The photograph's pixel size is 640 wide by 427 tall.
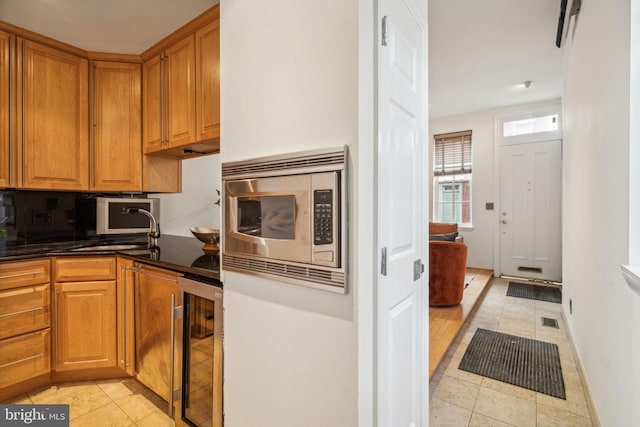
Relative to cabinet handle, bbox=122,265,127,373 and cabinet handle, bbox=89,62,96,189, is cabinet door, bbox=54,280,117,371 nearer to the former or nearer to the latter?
cabinet handle, bbox=122,265,127,373

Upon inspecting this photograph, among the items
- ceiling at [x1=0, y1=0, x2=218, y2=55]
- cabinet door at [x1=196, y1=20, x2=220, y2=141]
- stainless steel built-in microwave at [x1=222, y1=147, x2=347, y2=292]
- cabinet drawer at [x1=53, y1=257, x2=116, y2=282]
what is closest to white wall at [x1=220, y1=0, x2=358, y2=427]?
stainless steel built-in microwave at [x1=222, y1=147, x2=347, y2=292]

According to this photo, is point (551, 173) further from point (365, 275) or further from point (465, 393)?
point (365, 275)

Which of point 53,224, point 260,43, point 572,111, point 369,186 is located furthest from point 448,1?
point 53,224

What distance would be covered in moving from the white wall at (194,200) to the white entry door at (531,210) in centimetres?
456

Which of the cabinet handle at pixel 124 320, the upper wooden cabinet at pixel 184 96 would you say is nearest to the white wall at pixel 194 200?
the upper wooden cabinet at pixel 184 96

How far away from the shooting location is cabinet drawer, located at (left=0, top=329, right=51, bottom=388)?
193 centimetres

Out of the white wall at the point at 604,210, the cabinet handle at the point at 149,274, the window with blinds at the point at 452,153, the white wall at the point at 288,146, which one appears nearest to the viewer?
the white wall at the point at 288,146

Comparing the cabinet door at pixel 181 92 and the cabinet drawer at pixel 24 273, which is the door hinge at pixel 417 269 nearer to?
the cabinet door at pixel 181 92

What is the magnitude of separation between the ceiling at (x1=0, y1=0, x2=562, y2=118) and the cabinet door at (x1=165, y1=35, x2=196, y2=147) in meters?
0.16

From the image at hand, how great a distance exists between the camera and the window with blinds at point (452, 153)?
539 centimetres

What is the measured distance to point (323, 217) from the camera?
982mm

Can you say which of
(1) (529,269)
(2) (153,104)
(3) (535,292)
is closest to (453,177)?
(1) (529,269)

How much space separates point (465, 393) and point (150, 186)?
2.91 metres

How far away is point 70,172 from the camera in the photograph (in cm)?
252
